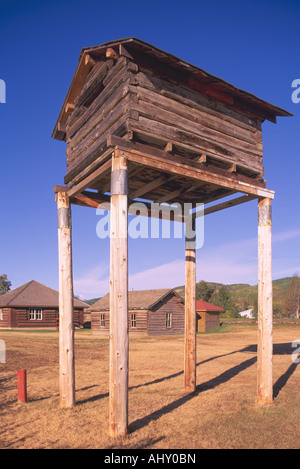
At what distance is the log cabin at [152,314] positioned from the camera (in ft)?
108

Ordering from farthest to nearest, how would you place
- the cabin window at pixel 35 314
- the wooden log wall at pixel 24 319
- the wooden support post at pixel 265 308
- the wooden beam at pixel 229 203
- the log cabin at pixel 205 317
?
the log cabin at pixel 205 317
the cabin window at pixel 35 314
the wooden log wall at pixel 24 319
the wooden beam at pixel 229 203
the wooden support post at pixel 265 308

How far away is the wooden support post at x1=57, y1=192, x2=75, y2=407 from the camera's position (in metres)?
8.18

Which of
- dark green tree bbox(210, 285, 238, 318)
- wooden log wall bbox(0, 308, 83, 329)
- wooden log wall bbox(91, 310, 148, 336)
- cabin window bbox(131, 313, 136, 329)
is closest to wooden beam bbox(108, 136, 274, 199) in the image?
wooden log wall bbox(91, 310, 148, 336)

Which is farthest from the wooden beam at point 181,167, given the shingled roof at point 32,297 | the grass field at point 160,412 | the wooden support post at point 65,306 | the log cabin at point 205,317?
the shingled roof at point 32,297

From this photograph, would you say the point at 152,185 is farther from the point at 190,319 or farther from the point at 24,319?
the point at 24,319

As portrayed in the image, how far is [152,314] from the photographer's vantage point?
32.9 meters

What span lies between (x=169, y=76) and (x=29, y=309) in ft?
114

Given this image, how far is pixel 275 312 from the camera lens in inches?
3743

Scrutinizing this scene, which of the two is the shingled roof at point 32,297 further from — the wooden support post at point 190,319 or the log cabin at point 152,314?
the wooden support post at point 190,319

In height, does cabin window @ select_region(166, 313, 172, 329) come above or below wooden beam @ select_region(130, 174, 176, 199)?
below

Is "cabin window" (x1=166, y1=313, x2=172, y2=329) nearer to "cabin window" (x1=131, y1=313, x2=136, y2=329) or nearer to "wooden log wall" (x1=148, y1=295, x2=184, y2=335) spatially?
"wooden log wall" (x1=148, y1=295, x2=184, y2=335)

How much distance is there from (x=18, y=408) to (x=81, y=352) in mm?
11382

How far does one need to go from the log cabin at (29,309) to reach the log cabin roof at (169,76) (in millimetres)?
30441
